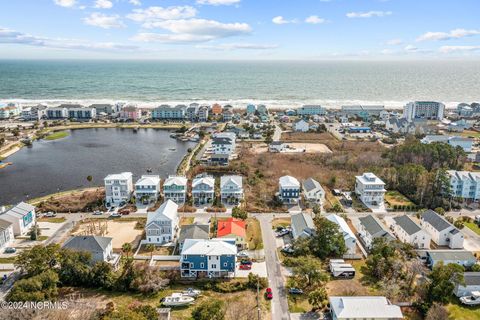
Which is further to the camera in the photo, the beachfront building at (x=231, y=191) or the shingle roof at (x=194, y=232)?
the beachfront building at (x=231, y=191)

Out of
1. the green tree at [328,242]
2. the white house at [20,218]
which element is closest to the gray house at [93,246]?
the white house at [20,218]

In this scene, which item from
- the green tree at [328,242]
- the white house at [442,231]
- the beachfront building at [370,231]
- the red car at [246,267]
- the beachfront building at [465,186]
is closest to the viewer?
the red car at [246,267]

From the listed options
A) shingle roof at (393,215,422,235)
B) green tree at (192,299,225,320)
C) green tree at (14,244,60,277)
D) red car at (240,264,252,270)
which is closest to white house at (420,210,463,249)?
shingle roof at (393,215,422,235)

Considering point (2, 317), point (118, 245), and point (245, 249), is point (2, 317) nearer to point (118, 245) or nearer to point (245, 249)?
point (118, 245)

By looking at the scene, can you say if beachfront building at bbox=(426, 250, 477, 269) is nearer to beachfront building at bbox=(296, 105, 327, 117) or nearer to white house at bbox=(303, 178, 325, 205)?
white house at bbox=(303, 178, 325, 205)

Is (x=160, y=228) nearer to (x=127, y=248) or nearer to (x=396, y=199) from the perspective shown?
(x=127, y=248)

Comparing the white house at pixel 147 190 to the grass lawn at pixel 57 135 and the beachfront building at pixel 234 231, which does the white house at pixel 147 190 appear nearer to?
the beachfront building at pixel 234 231
